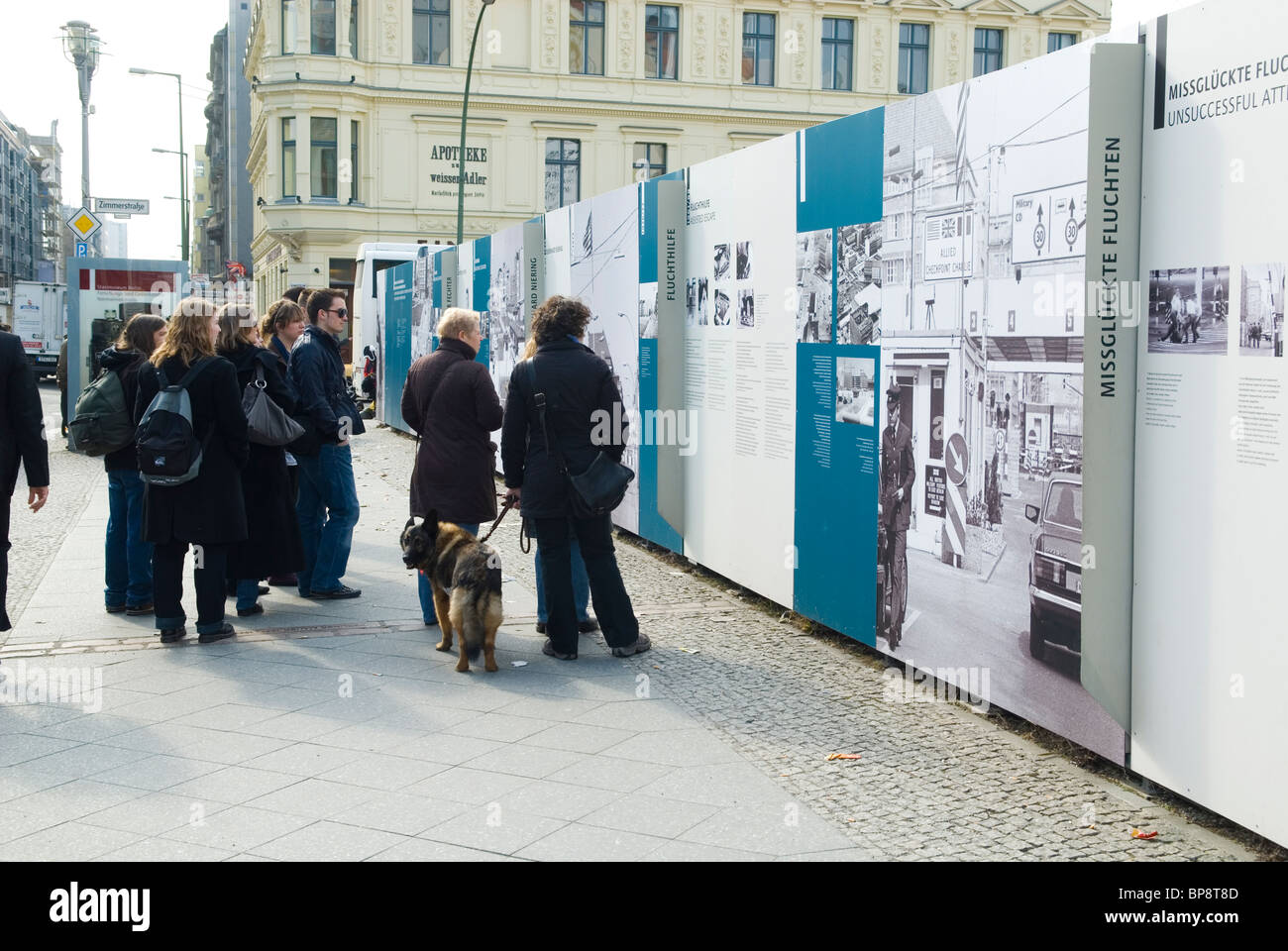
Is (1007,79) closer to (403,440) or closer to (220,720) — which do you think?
(220,720)

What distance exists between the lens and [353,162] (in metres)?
44.9

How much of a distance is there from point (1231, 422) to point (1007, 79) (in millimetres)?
1908

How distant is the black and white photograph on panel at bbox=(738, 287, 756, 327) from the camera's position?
849cm

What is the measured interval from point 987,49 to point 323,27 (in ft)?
77.3

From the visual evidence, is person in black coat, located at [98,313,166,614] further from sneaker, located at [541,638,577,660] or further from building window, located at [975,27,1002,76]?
building window, located at [975,27,1002,76]

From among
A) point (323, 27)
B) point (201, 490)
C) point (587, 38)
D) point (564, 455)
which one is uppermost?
point (587, 38)

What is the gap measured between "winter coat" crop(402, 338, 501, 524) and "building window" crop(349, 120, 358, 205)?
38569 millimetres

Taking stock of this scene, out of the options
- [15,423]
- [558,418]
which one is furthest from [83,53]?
[558,418]

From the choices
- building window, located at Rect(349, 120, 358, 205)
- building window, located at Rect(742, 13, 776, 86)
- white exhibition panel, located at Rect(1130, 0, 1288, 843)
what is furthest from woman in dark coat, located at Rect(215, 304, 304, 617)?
building window, located at Rect(742, 13, 776, 86)

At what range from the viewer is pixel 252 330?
8.13 m

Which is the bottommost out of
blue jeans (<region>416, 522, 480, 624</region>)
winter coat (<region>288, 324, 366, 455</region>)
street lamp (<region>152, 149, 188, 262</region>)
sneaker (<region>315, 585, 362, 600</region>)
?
sneaker (<region>315, 585, 362, 600</region>)

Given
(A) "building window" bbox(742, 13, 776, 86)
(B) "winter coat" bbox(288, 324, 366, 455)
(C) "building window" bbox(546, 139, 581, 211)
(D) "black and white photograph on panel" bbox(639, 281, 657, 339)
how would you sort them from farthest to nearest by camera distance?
(A) "building window" bbox(742, 13, 776, 86) → (C) "building window" bbox(546, 139, 581, 211) → (D) "black and white photograph on panel" bbox(639, 281, 657, 339) → (B) "winter coat" bbox(288, 324, 366, 455)

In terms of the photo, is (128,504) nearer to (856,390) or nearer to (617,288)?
(617,288)
